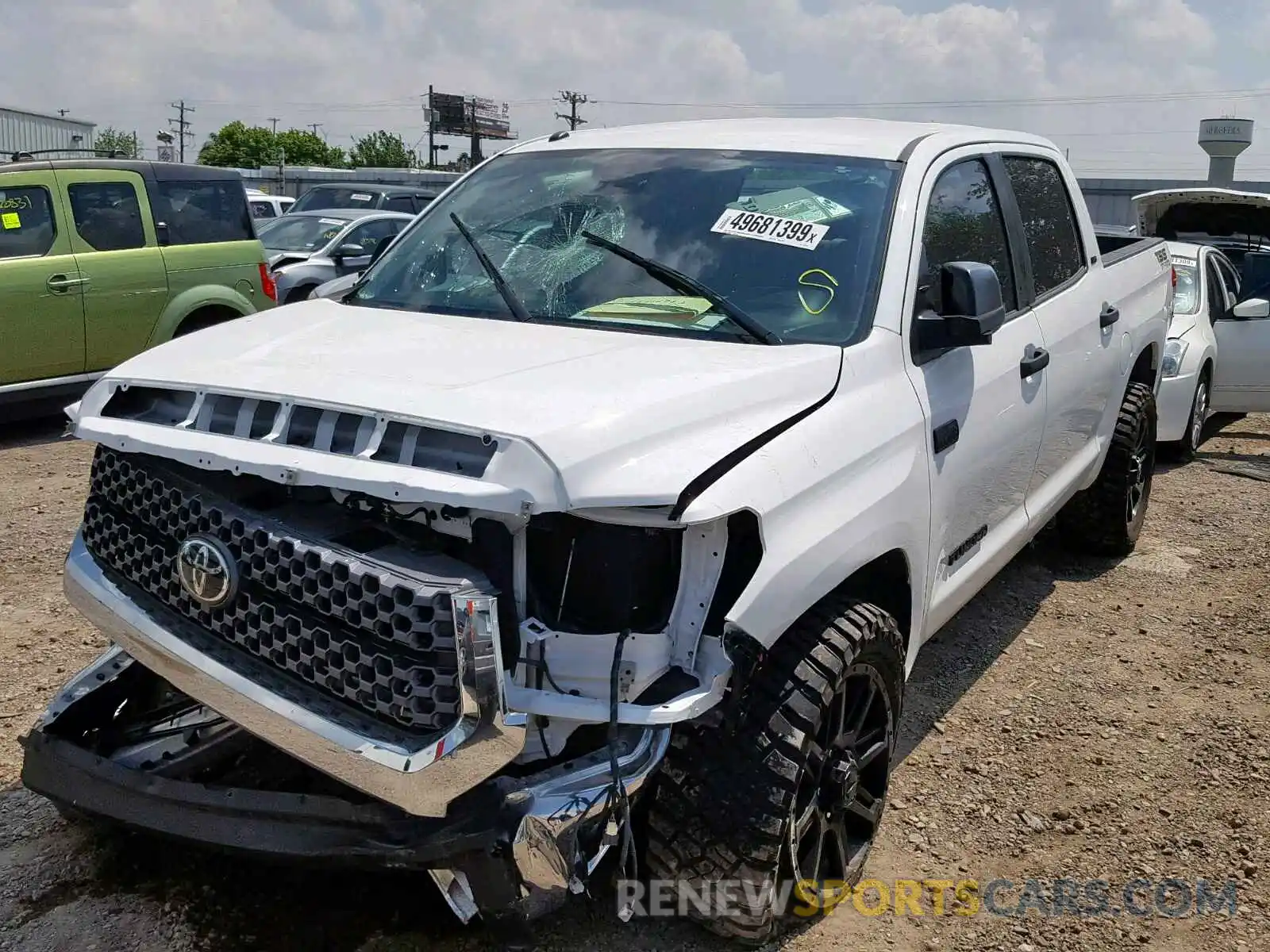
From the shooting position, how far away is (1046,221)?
4.75 metres

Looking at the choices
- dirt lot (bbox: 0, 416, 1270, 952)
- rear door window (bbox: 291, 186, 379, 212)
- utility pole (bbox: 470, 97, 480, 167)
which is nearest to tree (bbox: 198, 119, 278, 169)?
utility pole (bbox: 470, 97, 480, 167)

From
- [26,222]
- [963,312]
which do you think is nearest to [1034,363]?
[963,312]

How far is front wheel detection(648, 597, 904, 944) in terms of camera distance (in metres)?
2.66

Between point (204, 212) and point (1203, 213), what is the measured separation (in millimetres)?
8077

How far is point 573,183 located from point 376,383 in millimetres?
1551

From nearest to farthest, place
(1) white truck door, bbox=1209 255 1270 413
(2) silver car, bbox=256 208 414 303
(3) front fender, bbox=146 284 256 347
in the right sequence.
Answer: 1. (3) front fender, bbox=146 284 256 347
2. (1) white truck door, bbox=1209 255 1270 413
3. (2) silver car, bbox=256 208 414 303

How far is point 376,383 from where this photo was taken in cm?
264

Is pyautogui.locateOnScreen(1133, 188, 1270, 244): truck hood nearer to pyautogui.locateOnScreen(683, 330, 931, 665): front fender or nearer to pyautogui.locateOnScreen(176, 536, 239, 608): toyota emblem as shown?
pyautogui.locateOnScreen(683, 330, 931, 665): front fender

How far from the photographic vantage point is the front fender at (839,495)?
252cm

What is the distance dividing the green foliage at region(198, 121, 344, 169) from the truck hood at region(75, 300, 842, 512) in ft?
331

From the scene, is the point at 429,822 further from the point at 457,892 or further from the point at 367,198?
the point at 367,198

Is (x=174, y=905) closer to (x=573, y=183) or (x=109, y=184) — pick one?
(x=573, y=183)

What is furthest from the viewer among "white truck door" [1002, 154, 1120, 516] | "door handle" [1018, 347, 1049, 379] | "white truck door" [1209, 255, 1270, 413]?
"white truck door" [1209, 255, 1270, 413]

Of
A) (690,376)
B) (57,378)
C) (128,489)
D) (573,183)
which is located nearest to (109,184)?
(57,378)
